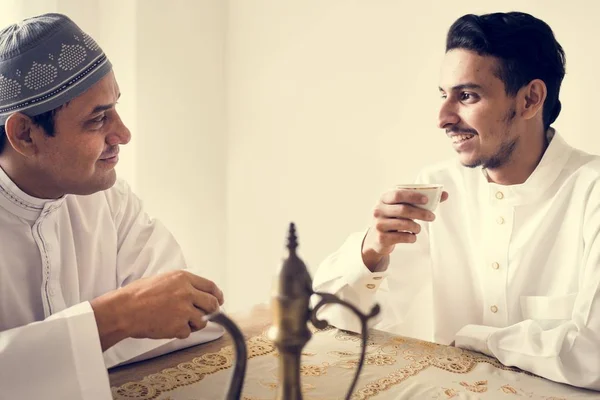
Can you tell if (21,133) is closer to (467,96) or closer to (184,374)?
(184,374)

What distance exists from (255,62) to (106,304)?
3.07 m

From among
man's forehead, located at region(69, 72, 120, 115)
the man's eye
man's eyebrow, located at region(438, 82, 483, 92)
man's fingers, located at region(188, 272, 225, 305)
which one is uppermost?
man's eyebrow, located at region(438, 82, 483, 92)

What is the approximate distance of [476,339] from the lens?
1.92 m

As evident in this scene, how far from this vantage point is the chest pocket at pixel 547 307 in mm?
2068

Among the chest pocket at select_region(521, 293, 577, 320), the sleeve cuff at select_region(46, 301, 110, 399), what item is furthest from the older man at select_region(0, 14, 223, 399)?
the chest pocket at select_region(521, 293, 577, 320)

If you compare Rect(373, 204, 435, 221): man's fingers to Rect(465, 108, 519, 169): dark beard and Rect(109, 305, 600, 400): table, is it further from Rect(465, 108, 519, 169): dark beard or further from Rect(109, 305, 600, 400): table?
Rect(465, 108, 519, 169): dark beard

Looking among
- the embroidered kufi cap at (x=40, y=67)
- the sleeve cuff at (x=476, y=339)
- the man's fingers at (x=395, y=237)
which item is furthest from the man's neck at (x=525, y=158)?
the embroidered kufi cap at (x=40, y=67)

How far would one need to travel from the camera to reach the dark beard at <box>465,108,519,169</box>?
2363 millimetres

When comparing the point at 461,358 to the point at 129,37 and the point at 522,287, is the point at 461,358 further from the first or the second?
the point at 129,37

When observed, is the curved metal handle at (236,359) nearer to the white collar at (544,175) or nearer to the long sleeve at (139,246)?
the long sleeve at (139,246)

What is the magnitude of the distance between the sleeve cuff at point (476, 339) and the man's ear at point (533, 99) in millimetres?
929

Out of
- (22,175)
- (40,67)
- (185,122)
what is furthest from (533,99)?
(185,122)

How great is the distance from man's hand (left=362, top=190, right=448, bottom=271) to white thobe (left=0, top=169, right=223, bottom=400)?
2.05ft

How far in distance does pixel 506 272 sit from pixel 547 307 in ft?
0.72
